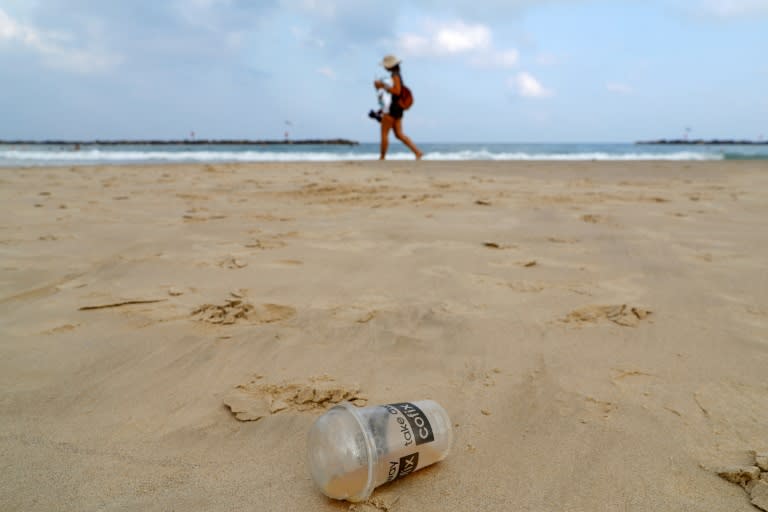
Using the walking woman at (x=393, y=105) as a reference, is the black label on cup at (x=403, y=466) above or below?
below

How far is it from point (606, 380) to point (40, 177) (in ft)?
24.5

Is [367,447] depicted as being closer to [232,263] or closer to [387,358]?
[387,358]

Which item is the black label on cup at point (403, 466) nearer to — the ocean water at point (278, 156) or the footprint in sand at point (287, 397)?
the footprint in sand at point (287, 397)

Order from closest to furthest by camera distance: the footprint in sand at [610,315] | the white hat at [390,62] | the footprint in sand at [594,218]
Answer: the footprint in sand at [610,315]
the footprint in sand at [594,218]
the white hat at [390,62]

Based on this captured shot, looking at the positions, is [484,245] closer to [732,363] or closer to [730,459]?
[732,363]

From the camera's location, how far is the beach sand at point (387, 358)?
969 millimetres

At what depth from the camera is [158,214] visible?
3609 millimetres

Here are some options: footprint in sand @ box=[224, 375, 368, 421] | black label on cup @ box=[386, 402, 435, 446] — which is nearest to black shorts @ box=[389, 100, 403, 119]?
footprint in sand @ box=[224, 375, 368, 421]

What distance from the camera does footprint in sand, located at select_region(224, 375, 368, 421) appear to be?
1.20 metres

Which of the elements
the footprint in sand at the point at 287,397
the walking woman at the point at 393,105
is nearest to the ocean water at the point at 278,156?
the walking woman at the point at 393,105

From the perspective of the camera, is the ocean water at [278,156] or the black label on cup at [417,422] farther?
the ocean water at [278,156]

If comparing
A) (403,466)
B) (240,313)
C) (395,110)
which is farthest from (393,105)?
(403,466)

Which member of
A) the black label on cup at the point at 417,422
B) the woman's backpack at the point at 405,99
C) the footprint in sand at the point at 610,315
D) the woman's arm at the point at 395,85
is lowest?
the black label on cup at the point at 417,422

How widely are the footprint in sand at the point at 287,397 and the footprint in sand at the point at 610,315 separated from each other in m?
0.83
